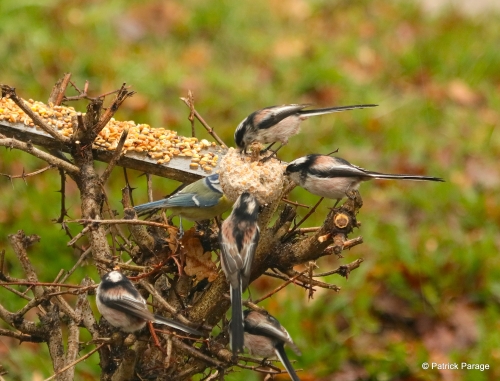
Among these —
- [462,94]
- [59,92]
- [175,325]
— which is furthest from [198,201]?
[462,94]

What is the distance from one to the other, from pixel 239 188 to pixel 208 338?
1.77 ft

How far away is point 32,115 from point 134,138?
1.58 feet

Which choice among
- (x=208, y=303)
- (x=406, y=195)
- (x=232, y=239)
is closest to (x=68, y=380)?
(x=208, y=303)

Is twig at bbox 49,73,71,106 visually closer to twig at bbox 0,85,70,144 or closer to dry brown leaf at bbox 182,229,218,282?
twig at bbox 0,85,70,144

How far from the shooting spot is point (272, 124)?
3.17 m

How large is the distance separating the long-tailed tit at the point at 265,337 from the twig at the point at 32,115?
0.98 metres

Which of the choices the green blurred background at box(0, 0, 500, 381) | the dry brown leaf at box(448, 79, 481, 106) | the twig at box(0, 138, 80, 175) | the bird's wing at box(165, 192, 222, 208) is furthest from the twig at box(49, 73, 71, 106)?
the dry brown leaf at box(448, 79, 481, 106)

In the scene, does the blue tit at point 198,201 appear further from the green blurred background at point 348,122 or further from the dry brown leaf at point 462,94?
the dry brown leaf at point 462,94

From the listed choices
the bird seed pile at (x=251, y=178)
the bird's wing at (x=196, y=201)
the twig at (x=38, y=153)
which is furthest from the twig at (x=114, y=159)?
the bird seed pile at (x=251, y=178)

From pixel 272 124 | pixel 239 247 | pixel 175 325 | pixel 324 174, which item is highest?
pixel 272 124

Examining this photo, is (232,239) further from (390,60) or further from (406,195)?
(390,60)

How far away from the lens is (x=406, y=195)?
6121mm

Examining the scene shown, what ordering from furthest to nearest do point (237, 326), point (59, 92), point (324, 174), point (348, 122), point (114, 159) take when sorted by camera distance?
point (348, 122), point (59, 92), point (324, 174), point (114, 159), point (237, 326)

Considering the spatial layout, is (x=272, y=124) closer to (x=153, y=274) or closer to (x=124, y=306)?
(x=153, y=274)
